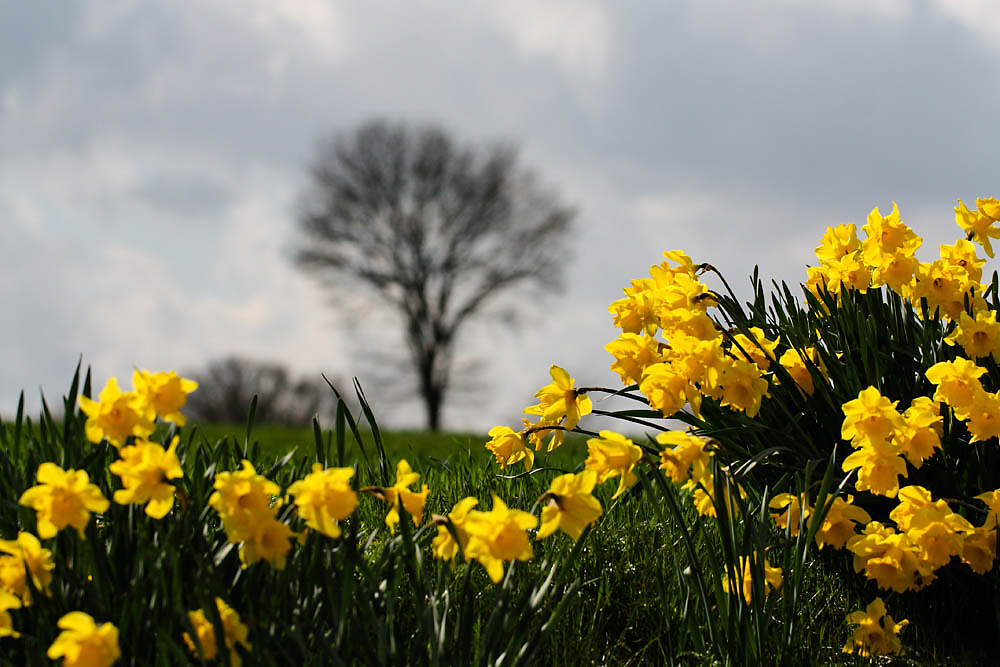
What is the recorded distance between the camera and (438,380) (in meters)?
18.4

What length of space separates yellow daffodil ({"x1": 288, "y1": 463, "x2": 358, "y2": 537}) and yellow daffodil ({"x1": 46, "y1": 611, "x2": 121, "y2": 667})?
364mm

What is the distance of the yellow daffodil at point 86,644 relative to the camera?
1.40 m

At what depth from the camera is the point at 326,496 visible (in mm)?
1478

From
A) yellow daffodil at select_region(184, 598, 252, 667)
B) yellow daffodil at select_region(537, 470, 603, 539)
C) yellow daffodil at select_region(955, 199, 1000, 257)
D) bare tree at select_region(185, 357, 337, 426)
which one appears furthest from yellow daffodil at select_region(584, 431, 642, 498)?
bare tree at select_region(185, 357, 337, 426)

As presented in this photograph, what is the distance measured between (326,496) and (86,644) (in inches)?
17.6

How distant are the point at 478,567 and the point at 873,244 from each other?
1550 millimetres

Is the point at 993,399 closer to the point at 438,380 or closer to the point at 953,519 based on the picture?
the point at 953,519

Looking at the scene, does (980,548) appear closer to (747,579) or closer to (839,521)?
(839,521)

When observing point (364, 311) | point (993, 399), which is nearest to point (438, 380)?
point (364, 311)

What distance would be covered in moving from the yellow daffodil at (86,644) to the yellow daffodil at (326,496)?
0.36m

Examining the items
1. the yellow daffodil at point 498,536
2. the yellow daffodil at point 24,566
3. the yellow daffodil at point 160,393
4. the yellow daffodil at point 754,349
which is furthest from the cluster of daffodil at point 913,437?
the yellow daffodil at point 24,566

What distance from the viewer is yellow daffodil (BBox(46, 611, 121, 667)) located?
1.40 m

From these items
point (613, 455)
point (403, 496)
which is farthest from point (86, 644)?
point (613, 455)

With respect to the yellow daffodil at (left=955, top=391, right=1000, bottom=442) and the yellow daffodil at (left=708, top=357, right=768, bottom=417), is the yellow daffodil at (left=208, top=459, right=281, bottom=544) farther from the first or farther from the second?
the yellow daffodil at (left=955, top=391, right=1000, bottom=442)
